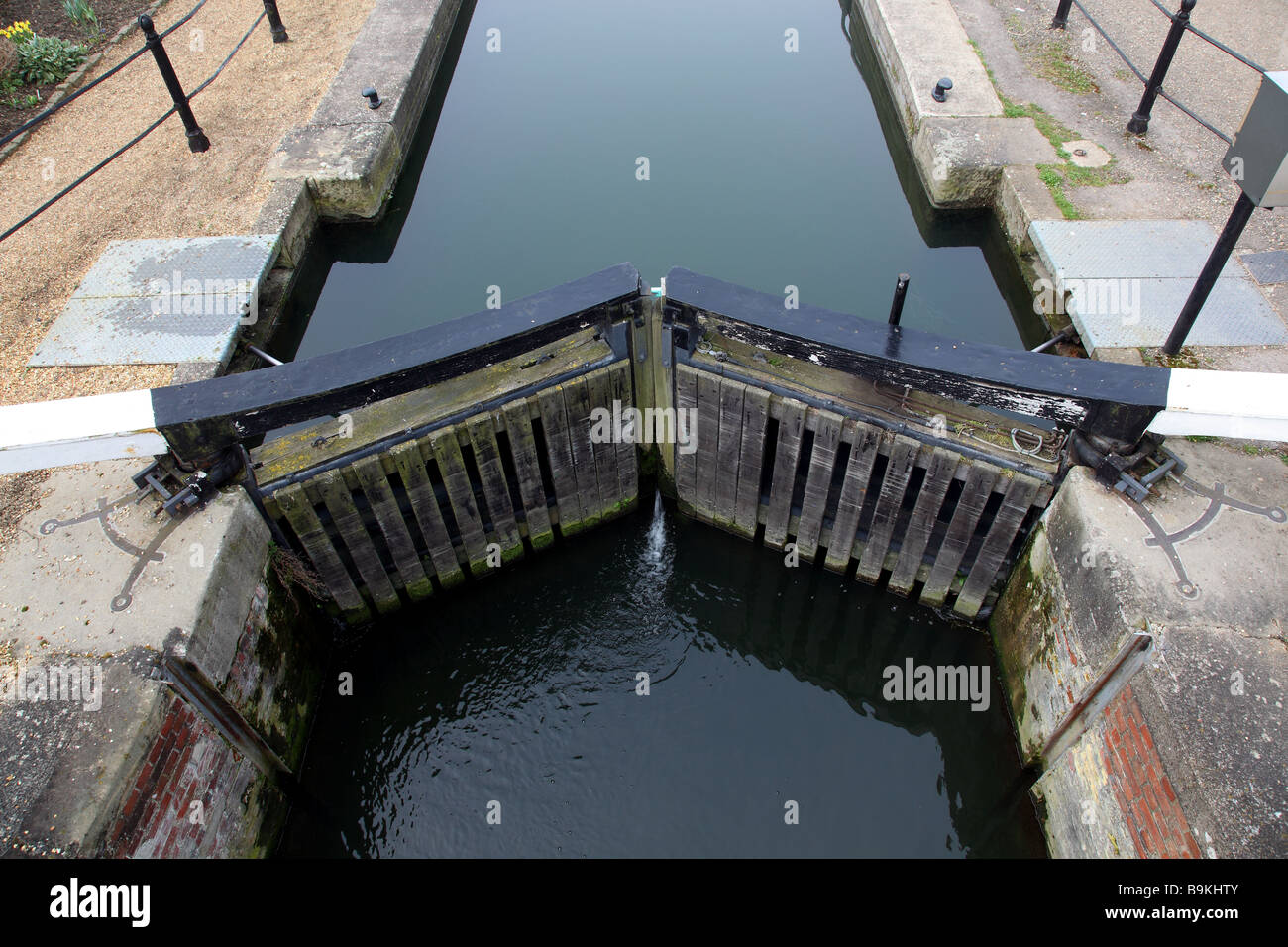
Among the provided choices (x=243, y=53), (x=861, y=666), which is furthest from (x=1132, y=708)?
(x=243, y=53)

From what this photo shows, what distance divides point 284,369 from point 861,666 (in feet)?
17.1

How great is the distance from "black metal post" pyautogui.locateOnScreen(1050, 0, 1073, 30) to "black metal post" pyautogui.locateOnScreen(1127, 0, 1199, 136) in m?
2.16

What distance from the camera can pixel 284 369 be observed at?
6.07m

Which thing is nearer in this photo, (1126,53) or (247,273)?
(247,273)

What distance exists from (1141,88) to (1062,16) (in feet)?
6.35

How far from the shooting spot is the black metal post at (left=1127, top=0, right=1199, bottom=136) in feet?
28.1

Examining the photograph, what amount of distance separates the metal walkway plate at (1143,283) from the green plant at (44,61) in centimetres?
1189

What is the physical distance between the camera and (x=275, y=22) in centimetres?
1163

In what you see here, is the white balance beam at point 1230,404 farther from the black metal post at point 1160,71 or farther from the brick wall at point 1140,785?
the black metal post at point 1160,71

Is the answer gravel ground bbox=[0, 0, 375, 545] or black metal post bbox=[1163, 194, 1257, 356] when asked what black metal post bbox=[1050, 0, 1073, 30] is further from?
gravel ground bbox=[0, 0, 375, 545]

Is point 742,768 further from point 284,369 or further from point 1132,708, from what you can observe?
point 284,369

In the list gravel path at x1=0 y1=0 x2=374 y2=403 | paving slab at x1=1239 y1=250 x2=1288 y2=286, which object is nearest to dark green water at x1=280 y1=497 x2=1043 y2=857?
gravel path at x1=0 y1=0 x2=374 y2=403

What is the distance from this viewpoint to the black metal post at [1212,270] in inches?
233

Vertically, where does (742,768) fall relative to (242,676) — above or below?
below
